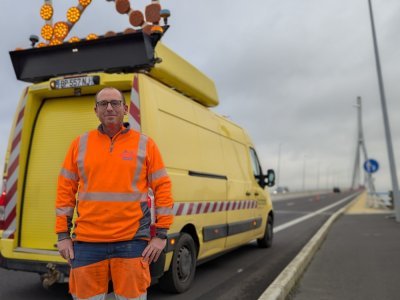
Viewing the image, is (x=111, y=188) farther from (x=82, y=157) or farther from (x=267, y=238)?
(x=267, y=238)

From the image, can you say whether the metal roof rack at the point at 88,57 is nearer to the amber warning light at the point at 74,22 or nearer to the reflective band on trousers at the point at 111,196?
the amber warning light at the point at 74,22

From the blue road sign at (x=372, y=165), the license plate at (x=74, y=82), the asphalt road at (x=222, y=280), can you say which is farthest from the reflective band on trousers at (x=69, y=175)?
the blue road sign at (x=372, y=165)

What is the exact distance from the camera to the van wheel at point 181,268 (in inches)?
207

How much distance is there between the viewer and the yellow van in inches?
196

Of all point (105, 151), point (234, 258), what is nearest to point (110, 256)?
point (105, 151)

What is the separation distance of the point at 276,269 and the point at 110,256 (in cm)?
507

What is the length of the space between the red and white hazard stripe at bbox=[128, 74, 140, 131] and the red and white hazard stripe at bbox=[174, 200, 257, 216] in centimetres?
105

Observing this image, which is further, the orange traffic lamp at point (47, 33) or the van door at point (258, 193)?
the van door at point (258, 193)

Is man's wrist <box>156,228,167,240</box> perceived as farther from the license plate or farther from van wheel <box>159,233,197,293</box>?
the license plate

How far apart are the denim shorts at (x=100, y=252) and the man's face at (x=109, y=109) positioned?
29.3 inches

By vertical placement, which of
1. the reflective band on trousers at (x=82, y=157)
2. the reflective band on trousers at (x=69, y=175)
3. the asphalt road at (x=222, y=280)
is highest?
the reflective band on trousers at (x=82, y=157)

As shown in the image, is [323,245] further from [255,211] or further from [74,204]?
[74,204]

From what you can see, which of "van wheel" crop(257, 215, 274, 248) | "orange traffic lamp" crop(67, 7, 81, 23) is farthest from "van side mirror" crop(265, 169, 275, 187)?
"orange traffic lamp" crop(67, 7, 81, 23)

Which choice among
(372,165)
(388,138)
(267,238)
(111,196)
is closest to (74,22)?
(111,196)
